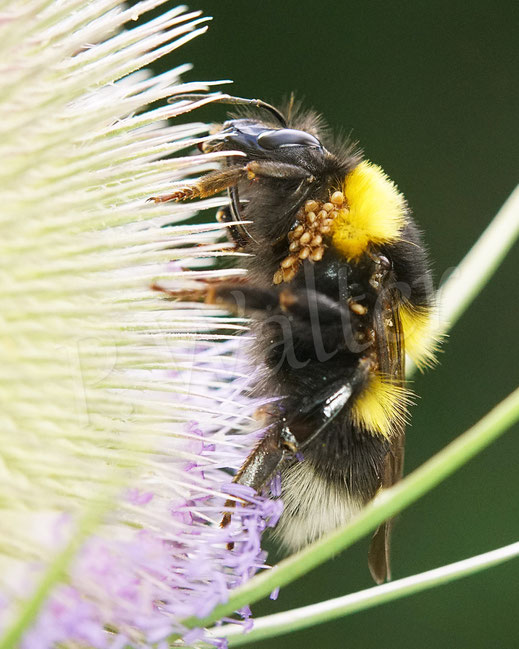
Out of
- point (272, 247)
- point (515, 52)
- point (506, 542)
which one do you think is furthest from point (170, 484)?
point (515, 52)

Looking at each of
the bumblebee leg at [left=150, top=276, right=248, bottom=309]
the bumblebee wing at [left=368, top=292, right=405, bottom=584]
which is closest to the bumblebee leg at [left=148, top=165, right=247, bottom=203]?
the bumblebee leg at [left=150, top=276, right=248, bottom=309]

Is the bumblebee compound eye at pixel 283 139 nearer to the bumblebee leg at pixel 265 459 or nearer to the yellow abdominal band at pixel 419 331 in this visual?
the yellow abdominal band at pixel 419 331

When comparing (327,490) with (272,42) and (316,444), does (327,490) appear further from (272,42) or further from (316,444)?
(272,42)

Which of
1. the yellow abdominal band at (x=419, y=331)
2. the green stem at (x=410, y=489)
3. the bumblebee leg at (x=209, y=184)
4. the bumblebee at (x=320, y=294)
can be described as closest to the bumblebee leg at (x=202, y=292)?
the bumblebee at (x=320, y=294)

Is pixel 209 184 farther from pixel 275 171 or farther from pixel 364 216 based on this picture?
pixel 364 216

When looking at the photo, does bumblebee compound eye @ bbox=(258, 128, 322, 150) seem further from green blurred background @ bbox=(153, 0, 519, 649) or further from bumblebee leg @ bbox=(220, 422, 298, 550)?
green blurred background @ bbox=(153, 0, 519, 649)
